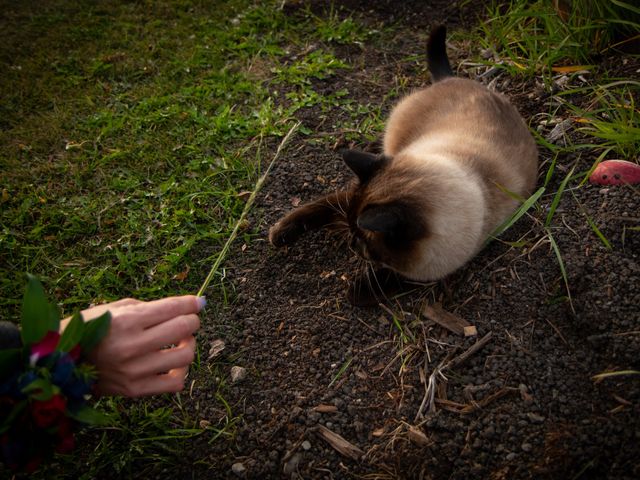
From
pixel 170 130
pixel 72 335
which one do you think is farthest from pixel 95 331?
pixel 170 130

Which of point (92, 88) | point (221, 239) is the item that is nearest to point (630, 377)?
point (221, 239)

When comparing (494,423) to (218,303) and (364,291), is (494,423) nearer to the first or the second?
(364,291)

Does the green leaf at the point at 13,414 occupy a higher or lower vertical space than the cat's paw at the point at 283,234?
higher

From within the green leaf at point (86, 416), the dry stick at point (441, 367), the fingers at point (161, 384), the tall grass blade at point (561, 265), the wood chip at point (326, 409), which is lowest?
the dry stick at point (441, 367)

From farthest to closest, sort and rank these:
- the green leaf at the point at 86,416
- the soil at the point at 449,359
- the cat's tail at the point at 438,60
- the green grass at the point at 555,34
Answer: the cat's tail at the point at 438,60 < the green grass at the point at 555,34 < the soil at the point at 449,359 < the green leaf at the point at 86,416

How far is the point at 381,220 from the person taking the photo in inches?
75.7

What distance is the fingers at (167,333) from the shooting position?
5.12 feet

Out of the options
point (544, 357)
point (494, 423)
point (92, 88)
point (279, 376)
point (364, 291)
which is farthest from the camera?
point (92, 88)

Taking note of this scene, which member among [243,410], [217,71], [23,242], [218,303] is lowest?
[243,410]

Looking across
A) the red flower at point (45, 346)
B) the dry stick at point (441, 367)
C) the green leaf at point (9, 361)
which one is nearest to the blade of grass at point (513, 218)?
the dry stick at point (441, 367)

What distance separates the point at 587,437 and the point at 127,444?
1852 mm

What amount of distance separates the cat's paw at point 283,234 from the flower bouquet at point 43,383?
1183mm

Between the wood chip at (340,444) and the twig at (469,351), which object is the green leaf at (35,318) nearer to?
the wood chip at (340,444)

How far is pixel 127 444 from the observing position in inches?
77.6
